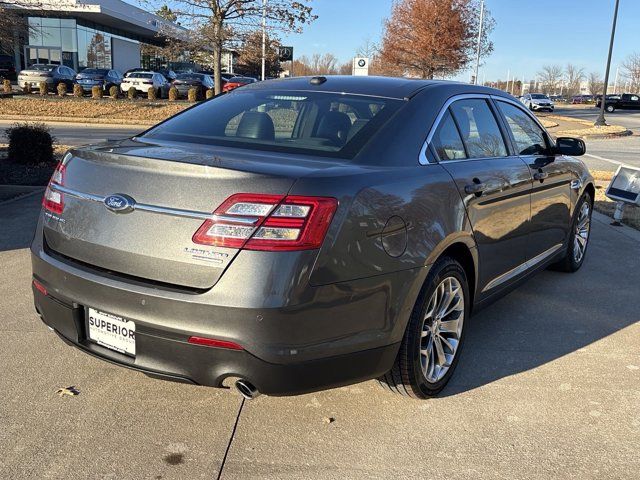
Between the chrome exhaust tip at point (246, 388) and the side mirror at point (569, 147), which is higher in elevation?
the side mirror at point (569, 147)

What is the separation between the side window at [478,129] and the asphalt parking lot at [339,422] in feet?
4.24

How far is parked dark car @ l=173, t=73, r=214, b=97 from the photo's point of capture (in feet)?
103

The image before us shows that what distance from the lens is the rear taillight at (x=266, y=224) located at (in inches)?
95.7

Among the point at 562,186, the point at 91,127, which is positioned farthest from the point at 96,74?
the point at 562,186

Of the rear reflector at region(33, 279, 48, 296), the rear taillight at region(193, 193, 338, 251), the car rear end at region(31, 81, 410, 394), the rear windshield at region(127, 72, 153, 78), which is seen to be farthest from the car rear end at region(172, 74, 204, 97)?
the rear taillight at region(193, 193, 338, 251)

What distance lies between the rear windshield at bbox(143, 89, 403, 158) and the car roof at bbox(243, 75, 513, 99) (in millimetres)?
84

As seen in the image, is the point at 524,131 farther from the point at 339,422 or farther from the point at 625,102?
the point at 625,102

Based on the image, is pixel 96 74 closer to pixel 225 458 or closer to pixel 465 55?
pixel 465 55

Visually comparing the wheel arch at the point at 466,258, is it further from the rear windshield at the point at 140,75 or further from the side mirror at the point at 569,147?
the rear windshield at the point at 140,75

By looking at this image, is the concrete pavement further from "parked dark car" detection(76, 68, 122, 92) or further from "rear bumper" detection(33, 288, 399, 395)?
"parked dark car" detection(76, 68, 122, 92)

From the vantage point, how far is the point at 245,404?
3266 millimetres

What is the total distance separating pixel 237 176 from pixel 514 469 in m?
1.79

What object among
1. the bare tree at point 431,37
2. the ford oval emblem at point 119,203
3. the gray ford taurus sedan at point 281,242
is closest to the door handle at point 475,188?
the gray ford taurus sedan at point 281,242

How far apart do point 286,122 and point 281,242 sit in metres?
1.29
